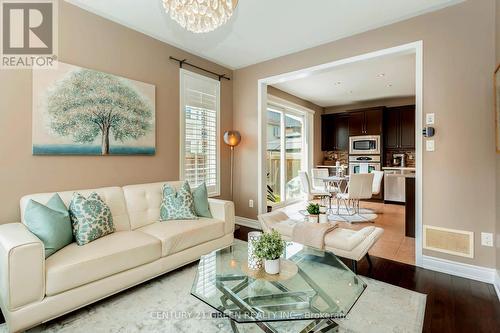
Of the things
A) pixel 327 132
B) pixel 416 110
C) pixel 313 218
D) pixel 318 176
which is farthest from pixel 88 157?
pixel 327 132

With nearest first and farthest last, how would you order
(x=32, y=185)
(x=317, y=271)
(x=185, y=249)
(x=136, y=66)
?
(x=317, y=271), (x=32, y=185), (x=185, y=249), (x=136, y=66)

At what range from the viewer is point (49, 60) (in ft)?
8.07

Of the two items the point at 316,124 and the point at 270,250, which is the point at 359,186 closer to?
the point at 316,124

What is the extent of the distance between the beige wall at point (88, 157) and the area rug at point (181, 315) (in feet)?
4.16

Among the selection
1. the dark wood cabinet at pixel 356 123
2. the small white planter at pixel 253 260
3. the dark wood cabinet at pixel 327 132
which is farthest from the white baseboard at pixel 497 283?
the dark wood cabinet at pixel 327 132

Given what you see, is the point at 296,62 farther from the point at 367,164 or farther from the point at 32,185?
the point at 367,164

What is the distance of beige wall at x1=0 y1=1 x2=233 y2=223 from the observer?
226 centimetres

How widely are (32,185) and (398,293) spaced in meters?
3.54

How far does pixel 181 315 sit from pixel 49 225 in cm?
124

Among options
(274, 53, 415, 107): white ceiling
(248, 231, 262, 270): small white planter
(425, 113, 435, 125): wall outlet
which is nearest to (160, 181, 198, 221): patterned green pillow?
(248, 231, 262, 270): small white planter

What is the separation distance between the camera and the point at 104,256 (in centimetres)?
193

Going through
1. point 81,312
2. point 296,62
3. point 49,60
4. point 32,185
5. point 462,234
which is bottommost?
point 81,312

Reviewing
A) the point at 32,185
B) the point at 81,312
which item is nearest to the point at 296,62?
the point at 32,185

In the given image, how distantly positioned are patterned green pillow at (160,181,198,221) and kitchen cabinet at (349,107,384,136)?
579cm
